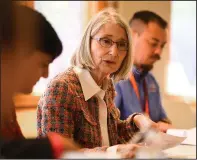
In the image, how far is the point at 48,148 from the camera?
546 mm

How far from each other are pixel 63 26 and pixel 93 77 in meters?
1.42

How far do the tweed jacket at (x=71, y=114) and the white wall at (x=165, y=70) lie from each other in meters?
1.73

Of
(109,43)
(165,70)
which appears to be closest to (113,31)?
(109,43)

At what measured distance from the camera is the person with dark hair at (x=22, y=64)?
0.55 meters

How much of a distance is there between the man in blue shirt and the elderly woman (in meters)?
0.40

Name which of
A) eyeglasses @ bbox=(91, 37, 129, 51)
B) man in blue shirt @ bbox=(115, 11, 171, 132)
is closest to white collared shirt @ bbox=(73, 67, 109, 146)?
eyeglasses @ bbox=(91, 37, 129, 51)

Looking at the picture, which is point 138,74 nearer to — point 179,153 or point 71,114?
point 179,153

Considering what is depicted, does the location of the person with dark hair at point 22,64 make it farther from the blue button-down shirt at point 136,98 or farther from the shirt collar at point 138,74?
the shirt collar at point 138,74

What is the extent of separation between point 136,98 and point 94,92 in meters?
0.77

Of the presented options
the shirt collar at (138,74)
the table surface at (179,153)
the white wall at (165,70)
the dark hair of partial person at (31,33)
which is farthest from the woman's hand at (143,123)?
A: the white wall at (165,70)

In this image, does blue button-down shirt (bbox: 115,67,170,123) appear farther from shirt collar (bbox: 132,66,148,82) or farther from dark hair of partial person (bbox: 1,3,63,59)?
dark hair of partial person (bbox: 1,3,63,59)

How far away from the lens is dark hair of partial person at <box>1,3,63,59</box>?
2.02 feet

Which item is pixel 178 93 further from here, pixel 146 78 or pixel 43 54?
pixel 43 54

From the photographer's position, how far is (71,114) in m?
1.18
